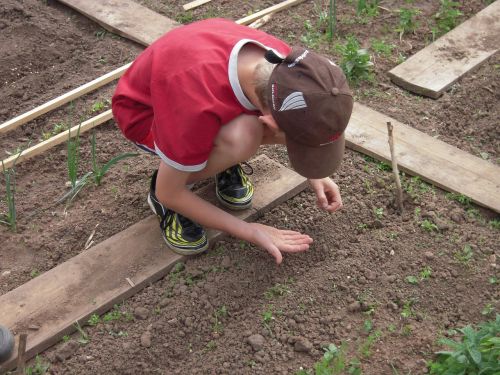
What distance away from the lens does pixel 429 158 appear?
341cm

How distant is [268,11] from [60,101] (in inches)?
59.1

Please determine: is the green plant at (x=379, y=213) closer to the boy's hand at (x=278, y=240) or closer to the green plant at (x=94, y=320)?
the boy's hand at (x=278, y=240)

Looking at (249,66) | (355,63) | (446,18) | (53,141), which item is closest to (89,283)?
(53,141)

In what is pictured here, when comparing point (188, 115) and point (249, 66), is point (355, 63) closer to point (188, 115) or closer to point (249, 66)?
point (249, 66)

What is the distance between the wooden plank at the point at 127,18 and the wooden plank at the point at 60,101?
0.42 m

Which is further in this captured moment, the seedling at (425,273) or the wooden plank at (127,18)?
the wooden plank at (127,18)

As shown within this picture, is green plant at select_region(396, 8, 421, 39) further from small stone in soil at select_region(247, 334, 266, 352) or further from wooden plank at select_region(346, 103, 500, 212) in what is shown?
small stone in soil at select_region(247, 334, 266, 352)

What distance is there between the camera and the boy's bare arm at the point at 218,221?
2.72m

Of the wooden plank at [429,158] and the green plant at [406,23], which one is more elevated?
the green plant at [406,23]

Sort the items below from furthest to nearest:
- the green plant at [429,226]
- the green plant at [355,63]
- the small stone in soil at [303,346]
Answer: the green plant at [355,63] < the green plant at [429,226] < the small stone in soil at [303,346]

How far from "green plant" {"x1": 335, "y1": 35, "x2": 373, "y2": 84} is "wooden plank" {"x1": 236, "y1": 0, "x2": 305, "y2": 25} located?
0.74 metres

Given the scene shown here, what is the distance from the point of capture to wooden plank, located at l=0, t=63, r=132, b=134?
144 inches

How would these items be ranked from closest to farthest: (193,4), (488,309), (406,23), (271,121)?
(271,121) < (488,309) < (406,23) < (193,4)

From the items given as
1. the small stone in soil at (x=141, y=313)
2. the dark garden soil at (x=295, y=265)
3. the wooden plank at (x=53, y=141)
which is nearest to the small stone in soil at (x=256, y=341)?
the dark garden soil at (x=295, y=265)
